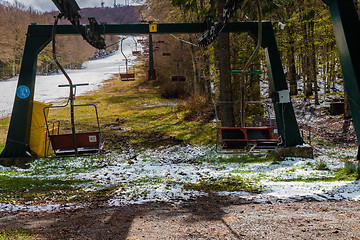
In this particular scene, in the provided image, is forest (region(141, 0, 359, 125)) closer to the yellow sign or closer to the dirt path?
the yellow sign

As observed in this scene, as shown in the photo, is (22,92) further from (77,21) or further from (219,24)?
(219,24)

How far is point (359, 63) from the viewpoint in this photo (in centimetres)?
→ 672

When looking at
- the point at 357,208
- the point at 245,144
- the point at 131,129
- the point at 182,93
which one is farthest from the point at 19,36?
the point at 357,208

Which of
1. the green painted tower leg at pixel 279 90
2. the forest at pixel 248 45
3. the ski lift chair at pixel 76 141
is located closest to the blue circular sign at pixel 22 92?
the ski lift chair at pixel 76 141

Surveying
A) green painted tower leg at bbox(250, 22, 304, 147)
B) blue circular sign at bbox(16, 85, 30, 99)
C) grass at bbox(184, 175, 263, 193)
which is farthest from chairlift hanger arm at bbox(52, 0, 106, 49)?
green painted tower leg at bbox(250, 22, 304, 147)

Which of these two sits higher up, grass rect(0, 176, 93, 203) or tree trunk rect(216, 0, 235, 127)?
tree trunk rect(216, 0, 235, 127)

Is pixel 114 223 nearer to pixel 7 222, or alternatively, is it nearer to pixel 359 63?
pixel 7 222

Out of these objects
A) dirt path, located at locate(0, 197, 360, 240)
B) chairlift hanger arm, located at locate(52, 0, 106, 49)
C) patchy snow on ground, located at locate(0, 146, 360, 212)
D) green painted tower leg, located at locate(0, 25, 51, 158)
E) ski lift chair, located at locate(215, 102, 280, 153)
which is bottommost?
patchy snow on ground, located at locate(0, 146, 360, 212)

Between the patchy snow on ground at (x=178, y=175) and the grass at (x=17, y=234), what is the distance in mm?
1471

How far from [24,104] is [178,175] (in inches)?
229

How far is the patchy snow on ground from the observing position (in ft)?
20.8

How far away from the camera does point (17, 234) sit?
13.9 ft

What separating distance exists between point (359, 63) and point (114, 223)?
6246 mm

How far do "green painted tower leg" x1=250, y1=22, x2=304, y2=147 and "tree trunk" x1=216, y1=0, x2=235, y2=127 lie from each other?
2740 millimetres
